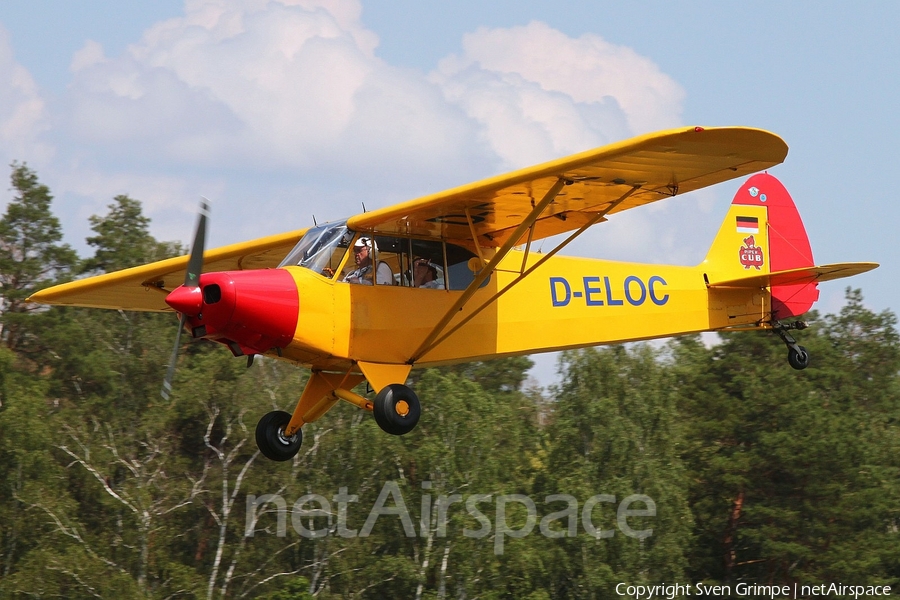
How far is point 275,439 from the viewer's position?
12.1 meters

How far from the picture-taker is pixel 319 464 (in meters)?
30.3

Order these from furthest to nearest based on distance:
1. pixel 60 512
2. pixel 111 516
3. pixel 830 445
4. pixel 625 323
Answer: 1. pixel 830 445
2. pixel 111 516
3. pixel 60 512
4. pixel 625 323

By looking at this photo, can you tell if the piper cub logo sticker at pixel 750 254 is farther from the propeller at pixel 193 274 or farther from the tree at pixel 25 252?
the tree at pixel 25 252

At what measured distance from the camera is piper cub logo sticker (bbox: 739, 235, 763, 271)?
1558cm

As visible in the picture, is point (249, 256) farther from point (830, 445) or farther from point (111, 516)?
point (830, 445)

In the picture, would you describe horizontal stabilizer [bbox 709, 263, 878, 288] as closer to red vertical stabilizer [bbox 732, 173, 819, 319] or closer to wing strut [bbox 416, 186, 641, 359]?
red vertical stabilizer [bbox 732, 173, 819, 319]

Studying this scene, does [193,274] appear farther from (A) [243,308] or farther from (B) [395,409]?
(B) [395,409]

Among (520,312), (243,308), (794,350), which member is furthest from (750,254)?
(243,308)

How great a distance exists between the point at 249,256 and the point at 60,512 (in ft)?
55.8

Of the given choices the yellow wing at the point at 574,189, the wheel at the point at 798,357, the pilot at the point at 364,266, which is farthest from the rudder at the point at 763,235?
the pilot at the point at 364,266

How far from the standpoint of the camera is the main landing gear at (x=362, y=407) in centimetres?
1115

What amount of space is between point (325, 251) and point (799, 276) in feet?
19.2

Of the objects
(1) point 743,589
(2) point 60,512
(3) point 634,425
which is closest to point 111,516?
(2) point 60,512

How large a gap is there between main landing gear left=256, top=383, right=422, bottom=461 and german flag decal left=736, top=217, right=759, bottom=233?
6.00m
